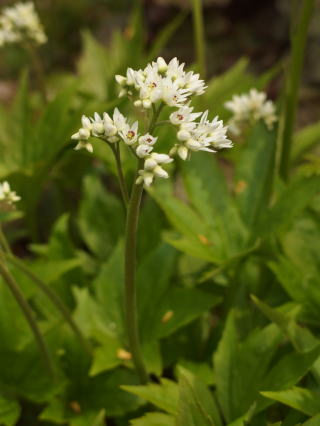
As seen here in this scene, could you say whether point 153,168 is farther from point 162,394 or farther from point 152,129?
point 162,394

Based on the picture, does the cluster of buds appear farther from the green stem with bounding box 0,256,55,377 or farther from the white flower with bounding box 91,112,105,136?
the white flower with bounding box 91,112,105,136

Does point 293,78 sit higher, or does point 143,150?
point 293,78

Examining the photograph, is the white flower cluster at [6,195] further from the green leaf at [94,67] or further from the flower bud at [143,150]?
the green leaf at [94,67]

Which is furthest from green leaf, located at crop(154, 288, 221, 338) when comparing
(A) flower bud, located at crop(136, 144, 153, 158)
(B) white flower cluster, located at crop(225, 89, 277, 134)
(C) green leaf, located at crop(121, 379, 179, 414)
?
(A) flower bud, located at crop(136, 144, 153, 158)

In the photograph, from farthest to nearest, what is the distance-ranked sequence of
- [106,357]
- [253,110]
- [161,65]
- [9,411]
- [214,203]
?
1. [253,110]
2. [214,203]
3. [106,357]
4. [9,411]
5. [161,65]

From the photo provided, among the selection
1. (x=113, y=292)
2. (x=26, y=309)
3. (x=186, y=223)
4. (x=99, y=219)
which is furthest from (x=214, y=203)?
(x=26, y=309)

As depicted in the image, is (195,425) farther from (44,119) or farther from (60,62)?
(60,62)

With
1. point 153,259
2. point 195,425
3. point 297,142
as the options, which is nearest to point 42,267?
point 153,259

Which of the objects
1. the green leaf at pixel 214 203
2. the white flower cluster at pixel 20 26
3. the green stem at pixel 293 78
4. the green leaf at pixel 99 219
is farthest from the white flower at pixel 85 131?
the white flower cluster at pixel 20 26
